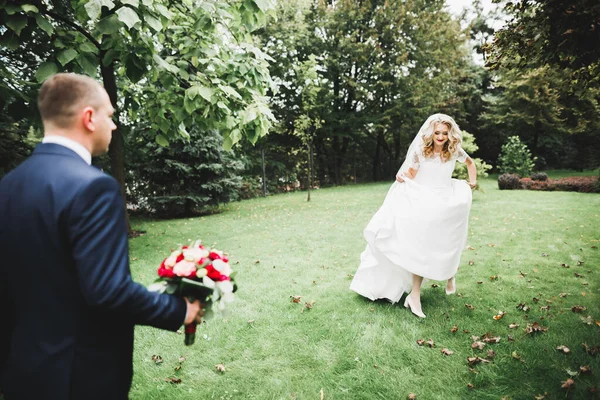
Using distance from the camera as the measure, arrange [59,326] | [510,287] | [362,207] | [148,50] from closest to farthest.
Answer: [59,326] → [148,50] → [510,287] → [362,207]

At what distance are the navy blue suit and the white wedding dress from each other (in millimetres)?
3715

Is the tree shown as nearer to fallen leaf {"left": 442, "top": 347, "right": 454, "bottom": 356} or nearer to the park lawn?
the park lawn

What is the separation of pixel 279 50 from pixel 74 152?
25882 millimetres

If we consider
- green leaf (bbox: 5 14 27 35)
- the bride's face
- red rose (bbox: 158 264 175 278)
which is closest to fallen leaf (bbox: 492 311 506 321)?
the bride's face

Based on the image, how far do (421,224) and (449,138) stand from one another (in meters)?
1.27

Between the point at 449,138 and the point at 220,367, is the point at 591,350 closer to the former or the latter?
the point at 449,138

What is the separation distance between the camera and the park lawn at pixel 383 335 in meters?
3.23

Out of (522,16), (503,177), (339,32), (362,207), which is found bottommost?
(362,207)

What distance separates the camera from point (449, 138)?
4.56 m

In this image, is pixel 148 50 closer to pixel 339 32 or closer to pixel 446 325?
pixel 446 325

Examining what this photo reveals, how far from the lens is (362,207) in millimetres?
14453

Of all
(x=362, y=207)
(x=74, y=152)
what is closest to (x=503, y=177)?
(x=362, y=207)

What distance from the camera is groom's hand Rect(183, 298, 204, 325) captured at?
166 centimetres

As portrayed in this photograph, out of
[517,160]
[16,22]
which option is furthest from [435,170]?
[517,160]
